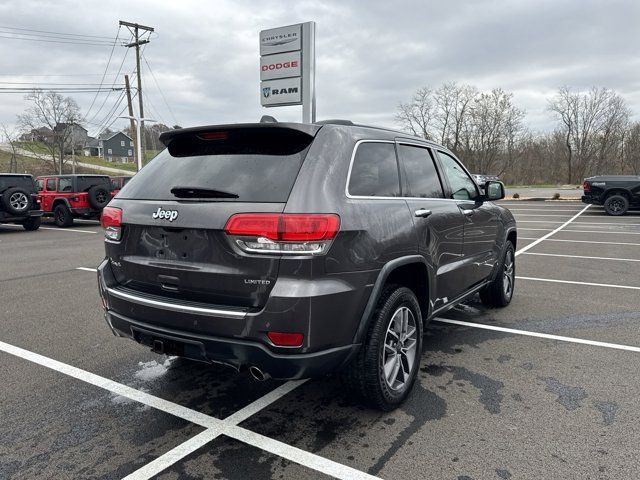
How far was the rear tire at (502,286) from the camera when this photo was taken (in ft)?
17.6

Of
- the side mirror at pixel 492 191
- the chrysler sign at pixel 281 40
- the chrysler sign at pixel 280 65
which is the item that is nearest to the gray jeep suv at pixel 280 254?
the side mirror at pixel 492 191

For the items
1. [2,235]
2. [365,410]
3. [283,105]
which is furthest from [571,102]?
[365,410]

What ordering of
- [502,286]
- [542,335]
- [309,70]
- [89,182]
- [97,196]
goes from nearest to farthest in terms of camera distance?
[542,335] → [502,286] → [309,70] → [97,196] → [89,182]

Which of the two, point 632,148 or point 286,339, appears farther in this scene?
point 632,148

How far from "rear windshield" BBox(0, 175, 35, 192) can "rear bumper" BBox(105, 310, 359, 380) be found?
14.4 m

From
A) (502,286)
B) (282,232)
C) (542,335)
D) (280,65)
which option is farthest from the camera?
(280,65)

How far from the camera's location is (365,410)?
3.05 m

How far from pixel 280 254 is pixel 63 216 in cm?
1646

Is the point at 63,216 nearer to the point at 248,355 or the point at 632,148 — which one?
the point at 248,355

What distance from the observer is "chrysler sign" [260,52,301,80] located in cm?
1308

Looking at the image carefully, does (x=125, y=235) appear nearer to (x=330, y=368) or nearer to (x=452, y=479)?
(x=330, y=368)

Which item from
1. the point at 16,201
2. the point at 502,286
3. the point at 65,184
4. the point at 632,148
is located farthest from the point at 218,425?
the point at 632,148

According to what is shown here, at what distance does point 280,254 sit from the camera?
240cm

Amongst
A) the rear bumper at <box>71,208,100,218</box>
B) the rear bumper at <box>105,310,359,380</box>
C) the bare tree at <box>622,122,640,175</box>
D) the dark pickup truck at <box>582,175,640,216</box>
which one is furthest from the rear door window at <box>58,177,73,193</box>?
the bare tree at <box>622,122,640,175</box>
